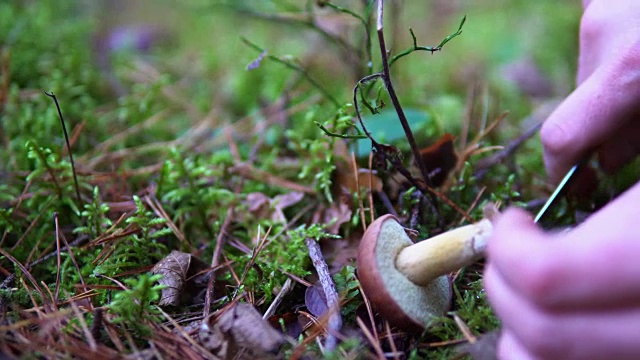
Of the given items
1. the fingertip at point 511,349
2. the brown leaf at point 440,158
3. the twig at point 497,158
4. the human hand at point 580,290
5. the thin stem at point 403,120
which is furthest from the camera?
the twig at point 497,158

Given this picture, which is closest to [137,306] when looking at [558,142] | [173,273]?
[173,273]

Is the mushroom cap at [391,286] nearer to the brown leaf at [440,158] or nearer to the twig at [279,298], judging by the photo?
the twig at [279,298]

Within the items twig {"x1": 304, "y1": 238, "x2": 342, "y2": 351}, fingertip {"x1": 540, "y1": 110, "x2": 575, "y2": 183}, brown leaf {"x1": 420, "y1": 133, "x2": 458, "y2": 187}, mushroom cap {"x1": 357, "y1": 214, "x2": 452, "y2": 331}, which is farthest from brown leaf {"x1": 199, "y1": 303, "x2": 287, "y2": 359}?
fingertip {"x1": 540, "y1": 110, "x2": 575, "y2": 183}

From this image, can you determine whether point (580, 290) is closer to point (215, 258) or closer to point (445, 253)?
point (445, 253)

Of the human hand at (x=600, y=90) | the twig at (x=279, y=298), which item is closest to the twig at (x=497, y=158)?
the human hand at (x=600, y=90)

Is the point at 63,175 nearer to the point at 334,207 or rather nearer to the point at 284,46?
the point at 334,207

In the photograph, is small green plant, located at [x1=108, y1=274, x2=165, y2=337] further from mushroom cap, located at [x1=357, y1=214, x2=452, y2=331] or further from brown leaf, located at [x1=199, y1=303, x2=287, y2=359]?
mushroom cap, located at [x1=357, y1=214, x2=452, y2=331]
